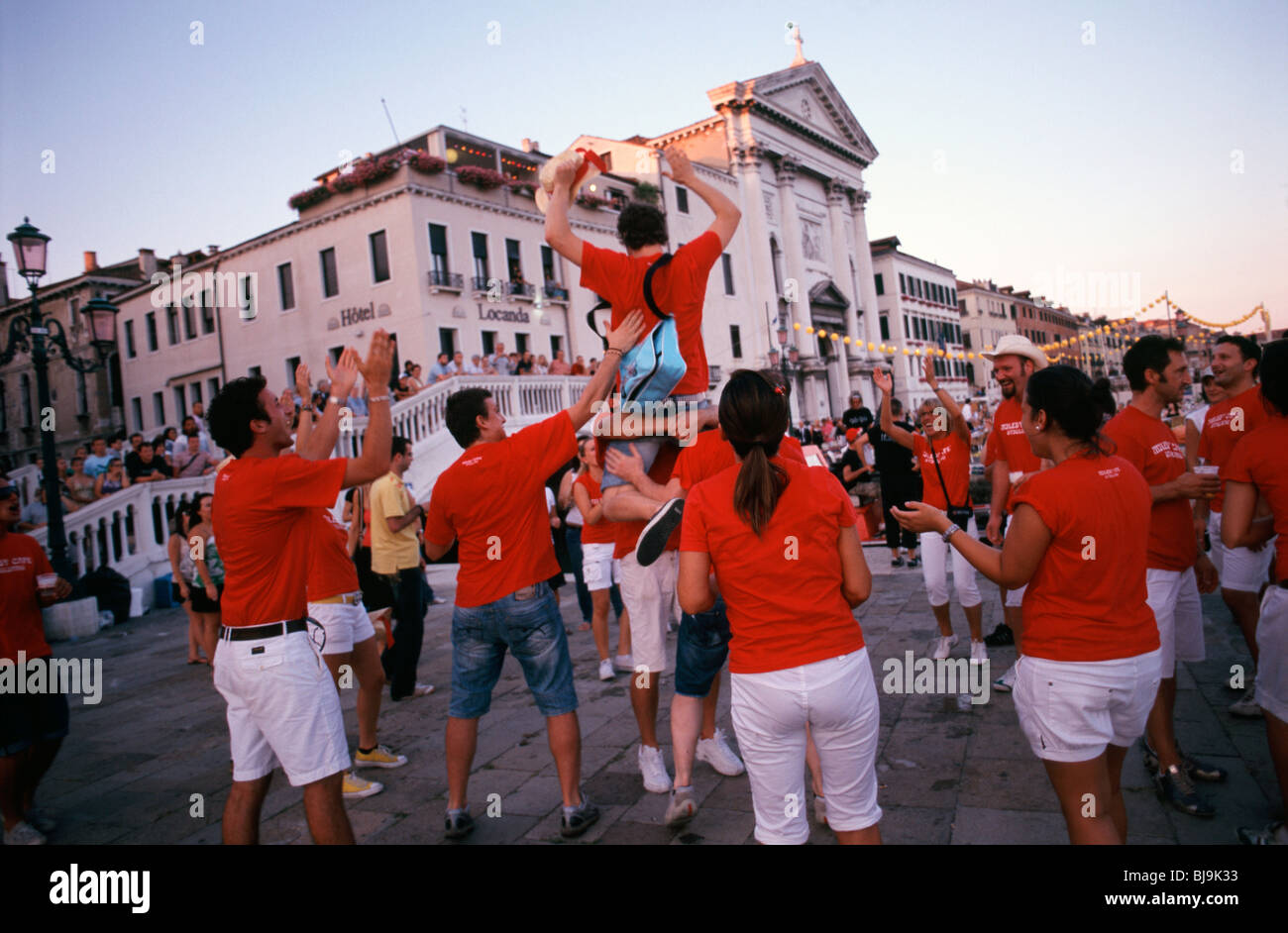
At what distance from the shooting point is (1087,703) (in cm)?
263

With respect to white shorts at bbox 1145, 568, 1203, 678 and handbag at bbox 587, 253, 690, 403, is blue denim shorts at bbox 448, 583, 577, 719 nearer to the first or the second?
handbag at bbox 587, 253, 690, 403

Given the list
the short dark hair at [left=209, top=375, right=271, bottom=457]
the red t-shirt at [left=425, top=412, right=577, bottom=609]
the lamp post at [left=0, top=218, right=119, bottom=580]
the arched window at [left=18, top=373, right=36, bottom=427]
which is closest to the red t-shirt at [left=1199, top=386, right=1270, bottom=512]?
the red t-shirt at [left=425, top=412, right=577, bottom=609]

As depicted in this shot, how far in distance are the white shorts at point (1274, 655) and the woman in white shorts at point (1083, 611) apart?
0.81m

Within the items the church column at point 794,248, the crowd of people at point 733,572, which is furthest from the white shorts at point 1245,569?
the church column at point 794,248

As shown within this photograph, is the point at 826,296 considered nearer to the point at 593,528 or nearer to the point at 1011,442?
the point at 593,528

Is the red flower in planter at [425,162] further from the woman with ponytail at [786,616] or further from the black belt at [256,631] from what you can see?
the woman with ponytail at [786,616]

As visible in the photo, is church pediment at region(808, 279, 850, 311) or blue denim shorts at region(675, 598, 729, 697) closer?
blue denim shorts at region(675, 598, 729, 697)

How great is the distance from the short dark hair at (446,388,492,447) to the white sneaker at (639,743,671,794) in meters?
2.06

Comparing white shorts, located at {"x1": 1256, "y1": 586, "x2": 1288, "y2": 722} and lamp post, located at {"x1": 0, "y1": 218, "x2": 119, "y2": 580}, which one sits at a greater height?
lamp post, located at {"x1": 0, "y1": 218, "x2": 119, "y2": 580}

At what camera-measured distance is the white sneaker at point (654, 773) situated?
435cm

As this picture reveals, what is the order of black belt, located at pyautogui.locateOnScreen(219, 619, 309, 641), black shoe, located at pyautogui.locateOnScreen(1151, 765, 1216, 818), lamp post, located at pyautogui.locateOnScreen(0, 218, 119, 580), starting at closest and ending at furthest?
black belt, located at pyautogui.locateOnScreen(219, 619, 309, 641), black shoe, located at pyautogui.locateOnScreen(1151, 765, 1216, 818), lamp post, located at pyautogui.locateOnScreen(0, 218, 119, 580)

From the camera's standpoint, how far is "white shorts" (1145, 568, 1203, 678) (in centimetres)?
381

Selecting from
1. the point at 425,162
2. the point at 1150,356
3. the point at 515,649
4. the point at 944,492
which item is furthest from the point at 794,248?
the point at 515,649

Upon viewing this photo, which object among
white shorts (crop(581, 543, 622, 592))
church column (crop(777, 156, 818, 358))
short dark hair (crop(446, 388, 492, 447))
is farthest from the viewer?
church column (crop(777, 156, 818, 358))
